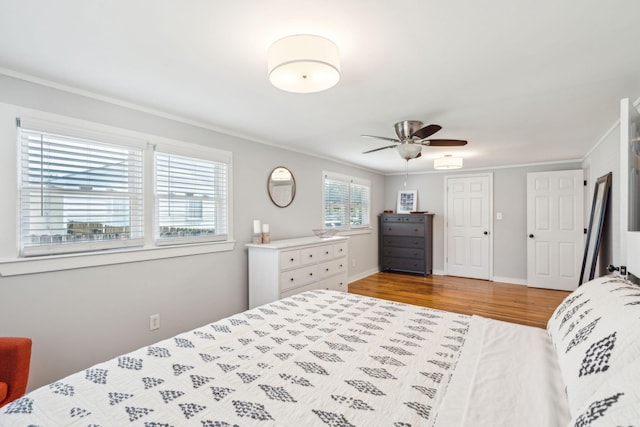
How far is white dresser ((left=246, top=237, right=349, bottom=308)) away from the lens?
10.8ft

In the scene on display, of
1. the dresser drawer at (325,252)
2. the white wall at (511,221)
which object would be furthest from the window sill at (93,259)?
the white wall at (511,221)

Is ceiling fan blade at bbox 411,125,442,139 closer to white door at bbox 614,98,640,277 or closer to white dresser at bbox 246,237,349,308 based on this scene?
white door at bbox 614,98,640,277

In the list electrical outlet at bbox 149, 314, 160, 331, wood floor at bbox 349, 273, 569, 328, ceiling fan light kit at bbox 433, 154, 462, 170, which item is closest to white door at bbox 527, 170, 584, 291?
wood floor at bbox 349, 273, 569, 328

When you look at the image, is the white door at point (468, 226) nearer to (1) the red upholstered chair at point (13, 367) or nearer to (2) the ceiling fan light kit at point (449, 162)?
(2) the ceiling fan light kit at point (449, 162)

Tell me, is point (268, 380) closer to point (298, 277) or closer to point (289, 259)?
point (289, 259)

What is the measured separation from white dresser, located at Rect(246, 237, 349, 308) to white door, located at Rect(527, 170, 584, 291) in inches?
152

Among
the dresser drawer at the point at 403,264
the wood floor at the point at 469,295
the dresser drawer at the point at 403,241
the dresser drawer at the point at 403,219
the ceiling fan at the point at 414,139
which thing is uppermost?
the ceiling fan at the point at 414,139

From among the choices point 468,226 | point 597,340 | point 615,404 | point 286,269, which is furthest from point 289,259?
point 468,226

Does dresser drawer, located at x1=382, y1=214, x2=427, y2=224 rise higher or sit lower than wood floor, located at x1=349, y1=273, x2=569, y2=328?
higher

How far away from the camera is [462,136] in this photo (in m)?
3.58

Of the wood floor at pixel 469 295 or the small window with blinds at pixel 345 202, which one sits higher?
the small window with blinds at pixel 345 202

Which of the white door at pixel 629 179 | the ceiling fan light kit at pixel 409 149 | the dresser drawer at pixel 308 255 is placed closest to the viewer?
the white door at pixel 629 179

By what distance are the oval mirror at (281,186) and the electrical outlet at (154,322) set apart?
1.87 m

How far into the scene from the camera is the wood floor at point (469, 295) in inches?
156
